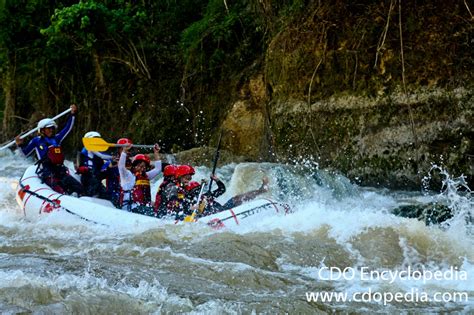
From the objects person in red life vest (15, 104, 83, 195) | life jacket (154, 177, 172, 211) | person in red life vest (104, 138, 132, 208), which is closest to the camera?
life jacket (154, 177, 172, 211)

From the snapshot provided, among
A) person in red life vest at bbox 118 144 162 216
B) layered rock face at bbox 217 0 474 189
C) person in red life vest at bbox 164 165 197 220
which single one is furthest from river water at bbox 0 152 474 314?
layered rock face at bbox 217 0 474 189

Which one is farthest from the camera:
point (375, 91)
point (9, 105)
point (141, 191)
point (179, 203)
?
point (9, 105)

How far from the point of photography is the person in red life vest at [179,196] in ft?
21.5

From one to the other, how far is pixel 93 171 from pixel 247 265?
3.43 meters

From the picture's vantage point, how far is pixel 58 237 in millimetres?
6250

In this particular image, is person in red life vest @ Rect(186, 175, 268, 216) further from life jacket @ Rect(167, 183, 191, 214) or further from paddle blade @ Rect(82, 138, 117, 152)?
paddle blade @ Rect(82, 138, 117, 152)

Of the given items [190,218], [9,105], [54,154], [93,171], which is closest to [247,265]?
[190,218]

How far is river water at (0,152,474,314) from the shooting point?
412cm

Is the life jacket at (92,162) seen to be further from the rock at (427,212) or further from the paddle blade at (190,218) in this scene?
the rock at (427,212)

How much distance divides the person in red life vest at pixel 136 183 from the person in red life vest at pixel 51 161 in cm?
84

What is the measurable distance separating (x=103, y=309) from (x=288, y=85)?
615 cm

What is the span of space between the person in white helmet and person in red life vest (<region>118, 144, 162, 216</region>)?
0.43 metres

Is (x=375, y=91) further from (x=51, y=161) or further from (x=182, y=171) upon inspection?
(x=51, y=161)

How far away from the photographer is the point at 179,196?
6613 millimetres
